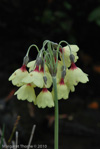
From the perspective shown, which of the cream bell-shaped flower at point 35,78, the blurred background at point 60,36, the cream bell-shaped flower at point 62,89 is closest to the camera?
the cream bell-shaped flower at point 35,78

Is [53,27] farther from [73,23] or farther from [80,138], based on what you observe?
[80,138]

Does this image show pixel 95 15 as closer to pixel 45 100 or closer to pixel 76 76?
pixel 76 76

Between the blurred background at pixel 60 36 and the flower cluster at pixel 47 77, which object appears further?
the blurred background at pixel 60 36

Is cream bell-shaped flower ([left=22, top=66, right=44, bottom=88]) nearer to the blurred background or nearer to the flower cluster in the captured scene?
the flower cluster

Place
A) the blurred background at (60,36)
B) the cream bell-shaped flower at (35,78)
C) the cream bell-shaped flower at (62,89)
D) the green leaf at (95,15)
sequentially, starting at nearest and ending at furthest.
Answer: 1. the cream bell-shaped flower at (35,78)
2. the cream bell-shaped flower at (62,89)
3. the blurred background at (60,36)
4. the green leaf at (95,15)

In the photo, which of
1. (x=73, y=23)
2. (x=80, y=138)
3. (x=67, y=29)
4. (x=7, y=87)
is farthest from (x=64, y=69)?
(x=73, y=23)

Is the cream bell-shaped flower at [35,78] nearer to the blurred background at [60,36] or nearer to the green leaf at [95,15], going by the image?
the blurred background at [60,36]

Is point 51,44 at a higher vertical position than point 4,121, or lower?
lower

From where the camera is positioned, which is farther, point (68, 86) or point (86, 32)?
point (86, 32)

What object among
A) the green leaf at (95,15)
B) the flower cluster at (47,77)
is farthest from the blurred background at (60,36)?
the flower cluster at (47,77)

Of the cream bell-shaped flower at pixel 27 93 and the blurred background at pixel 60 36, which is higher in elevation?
the blurred background at pixel 60 36

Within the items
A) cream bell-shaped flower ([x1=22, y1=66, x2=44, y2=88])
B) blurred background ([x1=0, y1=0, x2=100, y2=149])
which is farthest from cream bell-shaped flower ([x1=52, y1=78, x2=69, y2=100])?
blurred background ([x1=0, y1=0, x2=100, y2=149])
